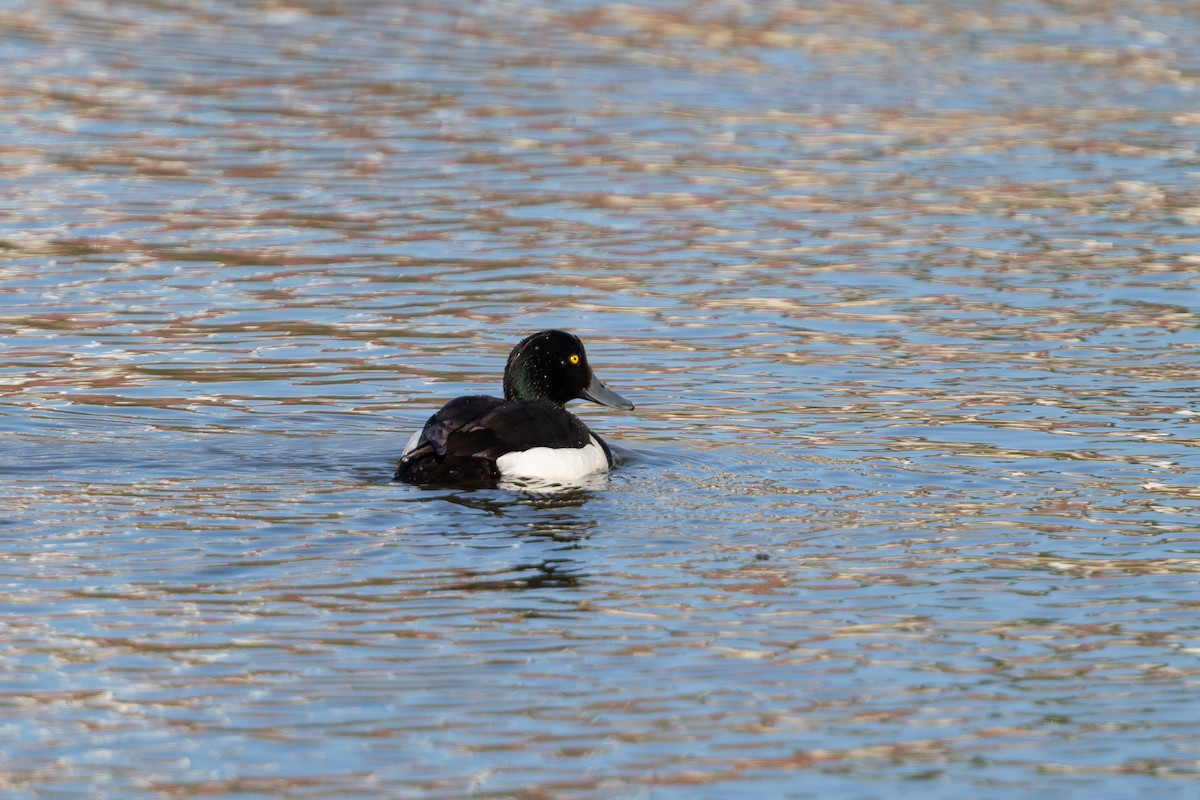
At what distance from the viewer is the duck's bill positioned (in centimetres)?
1245

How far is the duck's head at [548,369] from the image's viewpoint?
12.1m

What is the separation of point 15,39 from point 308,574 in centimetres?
2064

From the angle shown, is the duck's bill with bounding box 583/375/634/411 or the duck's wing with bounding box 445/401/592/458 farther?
the duck's bill with bounding box 583/375/634/411

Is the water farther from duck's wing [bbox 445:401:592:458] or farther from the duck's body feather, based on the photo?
duck's wing [bbox 445:401:592:458]

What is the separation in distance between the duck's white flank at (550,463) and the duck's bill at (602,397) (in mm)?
1095

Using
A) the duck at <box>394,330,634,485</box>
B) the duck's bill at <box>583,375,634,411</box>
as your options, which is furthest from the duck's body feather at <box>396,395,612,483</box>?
the duck's bill at <box>583,375,634,411</box>

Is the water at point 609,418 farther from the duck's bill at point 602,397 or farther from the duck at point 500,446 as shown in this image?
the duck's bill at point 602,397

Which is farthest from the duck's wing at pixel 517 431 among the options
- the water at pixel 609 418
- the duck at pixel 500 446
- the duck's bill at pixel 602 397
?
the duck's bill at pixel 602 397

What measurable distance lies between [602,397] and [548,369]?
469 mm

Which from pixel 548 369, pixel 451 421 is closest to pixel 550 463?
pixel 451 421

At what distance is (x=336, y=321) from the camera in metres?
15.5

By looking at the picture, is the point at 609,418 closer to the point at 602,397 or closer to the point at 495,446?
the point at 602,397

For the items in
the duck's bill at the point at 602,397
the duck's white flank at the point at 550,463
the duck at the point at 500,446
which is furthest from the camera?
the duck's bill at the point at 602,397

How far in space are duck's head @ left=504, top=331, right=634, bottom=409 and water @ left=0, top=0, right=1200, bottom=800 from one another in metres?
0.59
